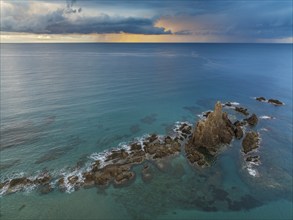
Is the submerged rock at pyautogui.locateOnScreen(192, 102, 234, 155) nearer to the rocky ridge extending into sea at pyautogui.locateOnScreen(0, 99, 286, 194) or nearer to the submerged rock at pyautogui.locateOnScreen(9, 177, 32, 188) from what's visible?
the rocky ridge extending into sea at pyautogui.locateOnScreen(0, 99, 286, 194)

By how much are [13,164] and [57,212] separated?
53.3 feet

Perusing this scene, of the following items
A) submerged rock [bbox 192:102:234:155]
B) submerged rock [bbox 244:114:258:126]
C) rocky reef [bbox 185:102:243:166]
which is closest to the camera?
rocky reef [bbox 185:102:243:166]

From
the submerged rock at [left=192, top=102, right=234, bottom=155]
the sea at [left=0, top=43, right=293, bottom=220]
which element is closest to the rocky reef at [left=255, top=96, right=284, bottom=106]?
the sea at [left=0, top=43, right=293, bottom=220]

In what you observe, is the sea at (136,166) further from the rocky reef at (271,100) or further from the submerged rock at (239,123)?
the rocky reef at (271,100)

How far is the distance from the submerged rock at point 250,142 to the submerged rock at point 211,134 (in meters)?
3.35

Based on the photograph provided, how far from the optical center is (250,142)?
165ft

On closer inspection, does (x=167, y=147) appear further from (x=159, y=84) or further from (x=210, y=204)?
(x=159, y=84)

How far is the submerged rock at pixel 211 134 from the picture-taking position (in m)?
48.6

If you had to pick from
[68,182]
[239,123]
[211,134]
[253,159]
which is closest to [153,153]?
[211,134]

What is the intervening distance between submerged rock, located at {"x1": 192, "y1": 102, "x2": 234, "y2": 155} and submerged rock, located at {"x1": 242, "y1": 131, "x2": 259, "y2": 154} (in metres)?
3.35

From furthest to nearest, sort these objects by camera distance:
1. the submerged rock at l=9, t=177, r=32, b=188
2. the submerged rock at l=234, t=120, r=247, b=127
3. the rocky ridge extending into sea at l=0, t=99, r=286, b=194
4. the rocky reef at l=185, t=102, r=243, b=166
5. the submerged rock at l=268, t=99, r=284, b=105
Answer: the submerged rock at l=268, t=99, r=284, b=105
the submerged rock at l=234, t=120, r=247, b=127
the rocky reef at l=185, t=102, r=243, b=166
the rocky ridge extending into sea at l=0, t=99, r=286, b=194
the submerged rock at l=9, t=177, r=32, b=188

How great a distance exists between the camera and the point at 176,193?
3544 cm

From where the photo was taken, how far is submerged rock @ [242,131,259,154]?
48.8 metres

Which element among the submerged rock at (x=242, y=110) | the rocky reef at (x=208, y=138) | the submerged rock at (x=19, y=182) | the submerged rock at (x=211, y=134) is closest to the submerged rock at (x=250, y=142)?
the rocky reef at (x=208, y=138)
